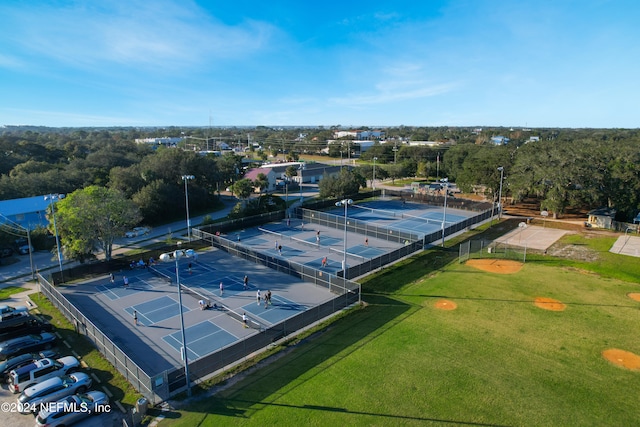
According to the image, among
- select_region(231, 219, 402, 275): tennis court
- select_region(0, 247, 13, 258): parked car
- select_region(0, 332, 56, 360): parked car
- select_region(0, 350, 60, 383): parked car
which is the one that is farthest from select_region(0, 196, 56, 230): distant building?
select_region(0, 350, 60, 383): parked car

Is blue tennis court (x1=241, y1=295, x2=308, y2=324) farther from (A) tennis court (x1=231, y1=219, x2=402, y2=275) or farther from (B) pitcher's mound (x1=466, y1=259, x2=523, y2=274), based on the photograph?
(B) pitcher's mound (x1=466, y1=259, x2=523, y2=274)

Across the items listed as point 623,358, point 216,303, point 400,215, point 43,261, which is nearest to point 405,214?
point 400,215

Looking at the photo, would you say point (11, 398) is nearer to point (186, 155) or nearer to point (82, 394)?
point (82, 394)

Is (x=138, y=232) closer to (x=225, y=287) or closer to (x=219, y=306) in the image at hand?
(x=225, y=287)

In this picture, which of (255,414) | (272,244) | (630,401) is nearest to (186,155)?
(272,244)

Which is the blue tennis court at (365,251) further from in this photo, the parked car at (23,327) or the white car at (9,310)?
the white car at (9,310)

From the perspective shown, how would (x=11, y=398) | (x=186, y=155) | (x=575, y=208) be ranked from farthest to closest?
(x=186, y=155) → (x=575, y=208) → (x=11, y=398)
